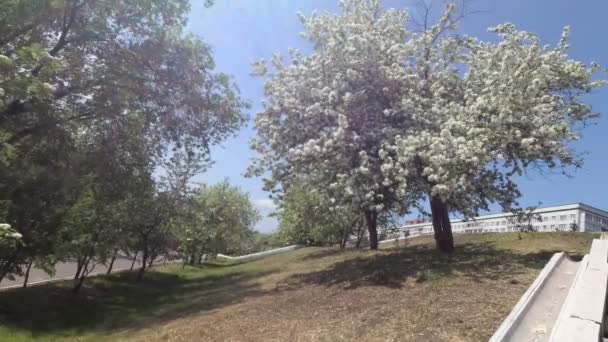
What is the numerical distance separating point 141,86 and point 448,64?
9.13 meters

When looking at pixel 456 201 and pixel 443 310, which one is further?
pixel 456 201

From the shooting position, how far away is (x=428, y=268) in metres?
11.5

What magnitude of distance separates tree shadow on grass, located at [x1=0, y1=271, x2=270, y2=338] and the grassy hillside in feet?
0.20

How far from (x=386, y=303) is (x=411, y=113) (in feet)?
17.9

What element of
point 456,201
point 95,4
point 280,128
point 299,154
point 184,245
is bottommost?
point 184,245

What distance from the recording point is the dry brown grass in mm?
7566

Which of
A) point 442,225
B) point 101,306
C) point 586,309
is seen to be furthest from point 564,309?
point 101,306

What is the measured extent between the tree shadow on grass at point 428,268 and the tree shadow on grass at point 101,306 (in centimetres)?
248

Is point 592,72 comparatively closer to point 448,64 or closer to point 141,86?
point 448,64

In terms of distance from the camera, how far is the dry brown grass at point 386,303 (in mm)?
7566

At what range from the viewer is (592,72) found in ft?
42.5

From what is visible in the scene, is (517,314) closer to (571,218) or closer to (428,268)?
(428,268)

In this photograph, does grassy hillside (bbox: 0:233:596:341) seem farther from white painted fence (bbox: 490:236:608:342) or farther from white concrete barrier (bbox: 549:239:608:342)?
white concrete barrier (bbox: 549:239:608:342)

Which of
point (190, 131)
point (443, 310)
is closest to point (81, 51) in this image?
point (190, 131)
